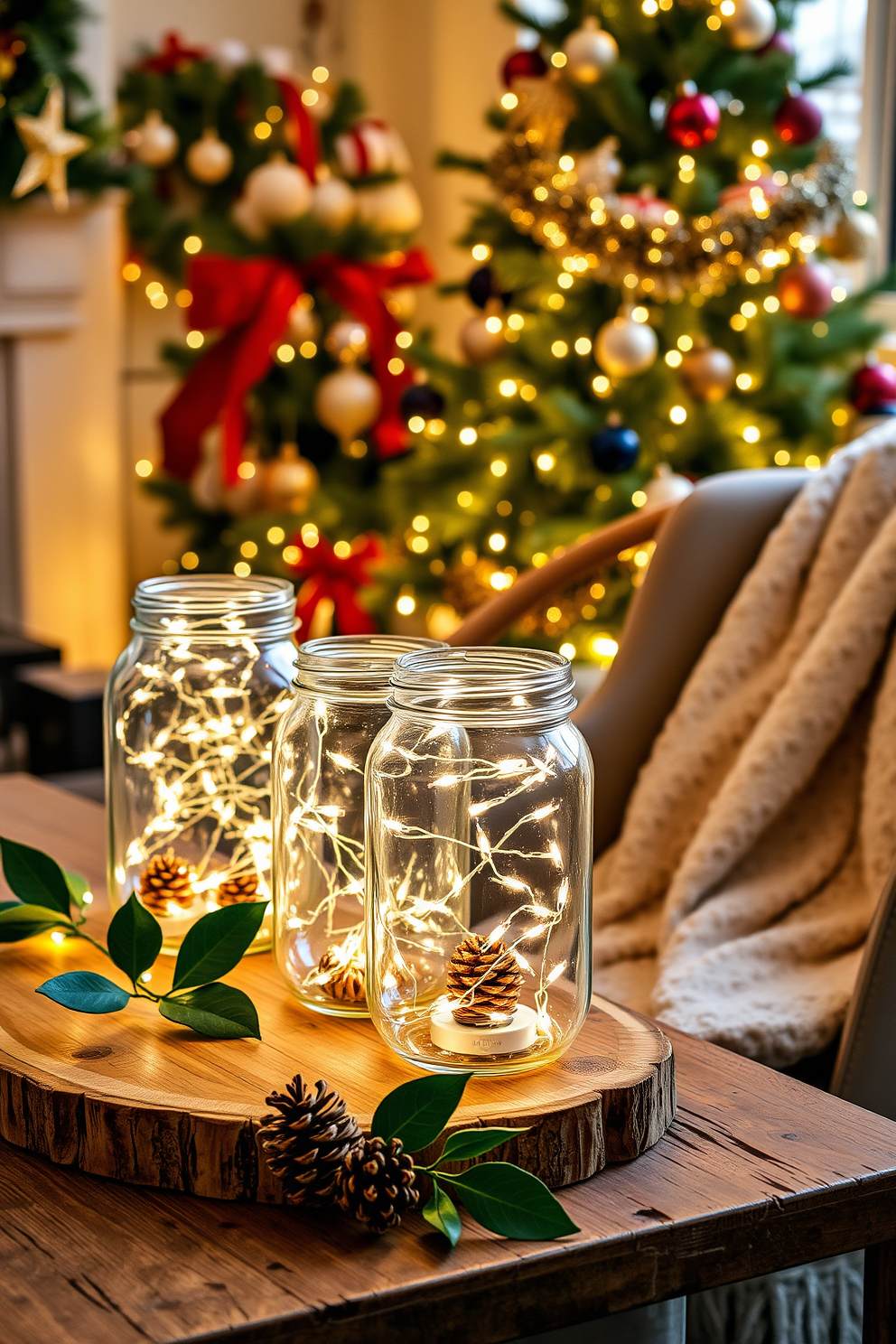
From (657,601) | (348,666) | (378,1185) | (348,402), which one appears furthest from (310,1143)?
(348,402)

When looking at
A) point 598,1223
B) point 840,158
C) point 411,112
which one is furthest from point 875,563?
point 411,112

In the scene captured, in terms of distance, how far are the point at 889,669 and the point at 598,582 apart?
1.18 metres

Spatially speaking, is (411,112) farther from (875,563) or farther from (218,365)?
Result: (875,563)

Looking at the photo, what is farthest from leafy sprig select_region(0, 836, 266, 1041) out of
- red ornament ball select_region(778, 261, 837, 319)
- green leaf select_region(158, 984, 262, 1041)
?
red ornament ball select_region(778, 261, 837, 319)

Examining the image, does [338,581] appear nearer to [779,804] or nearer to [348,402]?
[348,402]

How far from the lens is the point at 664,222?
8.00 ft

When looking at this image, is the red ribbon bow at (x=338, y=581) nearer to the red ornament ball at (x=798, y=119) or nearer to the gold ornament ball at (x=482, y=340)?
the gold ornament ball at (x=482, y=340)

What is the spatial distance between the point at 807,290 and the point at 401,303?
144 centimetres

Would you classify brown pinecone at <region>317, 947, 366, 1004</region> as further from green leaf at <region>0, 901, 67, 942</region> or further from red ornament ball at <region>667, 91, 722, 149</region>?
red ornament ball at <region>667, 91, 722, 149</region>

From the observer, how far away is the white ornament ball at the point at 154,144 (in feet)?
11.3

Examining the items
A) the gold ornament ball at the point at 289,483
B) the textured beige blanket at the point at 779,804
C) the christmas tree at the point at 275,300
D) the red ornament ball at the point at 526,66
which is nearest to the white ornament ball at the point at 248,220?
the christmas tree at the point at 275,300

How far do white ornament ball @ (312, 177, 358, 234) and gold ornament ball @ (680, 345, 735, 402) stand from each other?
1.18 meters

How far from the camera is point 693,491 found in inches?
64.2

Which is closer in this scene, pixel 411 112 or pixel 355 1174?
pixel 355 1174
